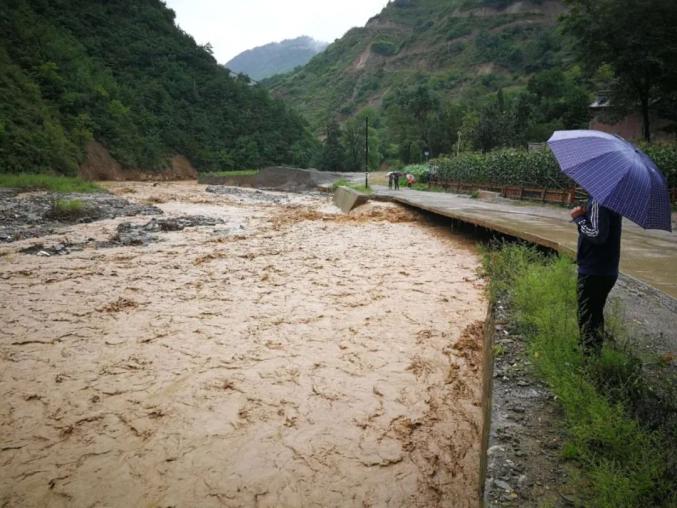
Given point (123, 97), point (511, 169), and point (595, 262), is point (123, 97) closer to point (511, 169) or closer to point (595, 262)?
point (511, 169)

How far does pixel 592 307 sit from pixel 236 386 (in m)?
3.47

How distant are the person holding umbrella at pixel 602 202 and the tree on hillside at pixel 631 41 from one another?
74.6 ft

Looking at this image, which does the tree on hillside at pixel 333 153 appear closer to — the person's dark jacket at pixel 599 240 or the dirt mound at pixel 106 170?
the dirt mound at pixel 106 170

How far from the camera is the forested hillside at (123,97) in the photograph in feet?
104

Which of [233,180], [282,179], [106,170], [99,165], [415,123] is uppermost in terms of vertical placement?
[415,123]

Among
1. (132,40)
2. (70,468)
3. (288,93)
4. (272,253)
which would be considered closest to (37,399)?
(70,468)

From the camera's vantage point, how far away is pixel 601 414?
2.79 m

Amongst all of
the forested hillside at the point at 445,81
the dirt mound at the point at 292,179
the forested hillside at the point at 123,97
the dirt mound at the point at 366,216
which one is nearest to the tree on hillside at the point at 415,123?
the forested hillside at the point at 445,81

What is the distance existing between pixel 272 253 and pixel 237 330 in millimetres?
5323

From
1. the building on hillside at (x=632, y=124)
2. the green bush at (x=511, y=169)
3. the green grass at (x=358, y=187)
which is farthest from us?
the building on hillside at (x=632, y=124)

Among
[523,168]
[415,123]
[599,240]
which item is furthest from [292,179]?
[599,240]

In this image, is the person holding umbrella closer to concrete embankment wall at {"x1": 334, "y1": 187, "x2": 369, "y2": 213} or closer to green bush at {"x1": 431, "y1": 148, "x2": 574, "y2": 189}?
green bush at {"x1": 431, "y1": 148, "x2": 574, "y2": 189}

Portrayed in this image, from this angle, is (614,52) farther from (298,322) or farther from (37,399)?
(37,399)

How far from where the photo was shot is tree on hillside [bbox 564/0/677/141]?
19766mm
